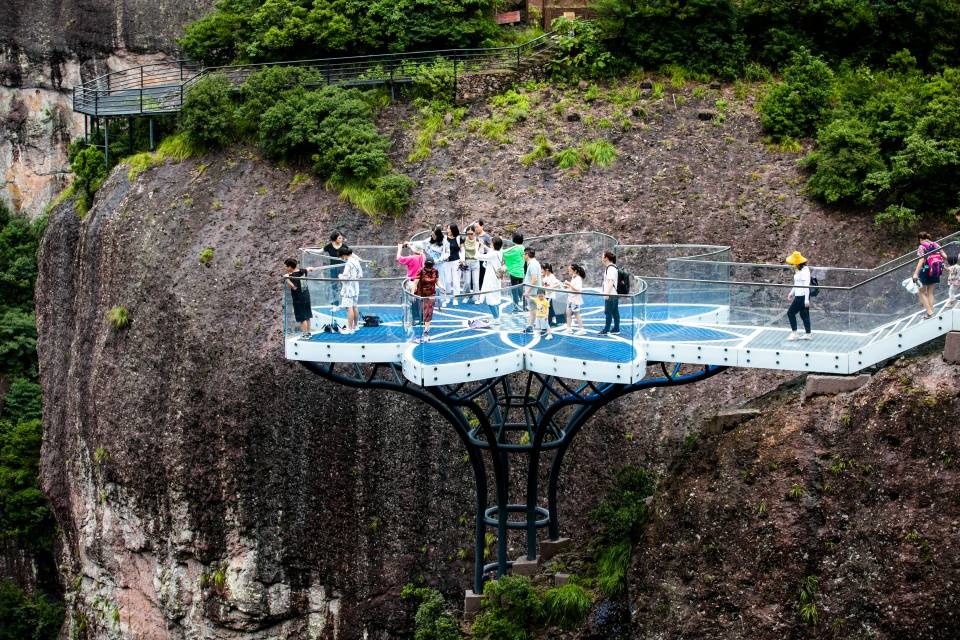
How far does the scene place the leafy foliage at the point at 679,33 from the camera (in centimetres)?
4262

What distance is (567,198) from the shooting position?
40250 millimetres

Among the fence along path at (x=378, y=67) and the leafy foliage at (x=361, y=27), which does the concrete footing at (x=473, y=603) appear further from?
the leafy foliage at (x=361, y=27)

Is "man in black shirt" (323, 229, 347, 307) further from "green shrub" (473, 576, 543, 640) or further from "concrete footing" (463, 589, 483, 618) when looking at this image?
"concrete footing" (463, 589, 483, 618)

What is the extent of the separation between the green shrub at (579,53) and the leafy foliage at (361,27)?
8.49ft

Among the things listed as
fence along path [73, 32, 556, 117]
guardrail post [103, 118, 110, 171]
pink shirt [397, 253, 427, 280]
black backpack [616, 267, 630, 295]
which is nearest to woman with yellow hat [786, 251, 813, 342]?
black backpack [616, 267, 630, 295]

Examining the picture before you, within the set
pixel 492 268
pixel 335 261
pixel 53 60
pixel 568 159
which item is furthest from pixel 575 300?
pixel 53 60

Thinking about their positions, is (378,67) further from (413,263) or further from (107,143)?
(413,263)

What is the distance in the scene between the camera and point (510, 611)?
30.5 meters

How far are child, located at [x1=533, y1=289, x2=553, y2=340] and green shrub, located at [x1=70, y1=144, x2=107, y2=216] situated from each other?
23140 mm

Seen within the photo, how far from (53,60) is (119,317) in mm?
27630

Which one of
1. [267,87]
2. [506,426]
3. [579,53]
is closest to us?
[506,426]

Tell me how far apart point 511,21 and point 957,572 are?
2630cm

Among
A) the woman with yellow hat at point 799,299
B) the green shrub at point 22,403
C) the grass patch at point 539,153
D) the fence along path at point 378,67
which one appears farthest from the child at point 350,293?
the green shrub at point 22,403

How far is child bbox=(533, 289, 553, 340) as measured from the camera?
28.9 m
